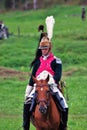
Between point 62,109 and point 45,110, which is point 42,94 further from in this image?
point 62,109

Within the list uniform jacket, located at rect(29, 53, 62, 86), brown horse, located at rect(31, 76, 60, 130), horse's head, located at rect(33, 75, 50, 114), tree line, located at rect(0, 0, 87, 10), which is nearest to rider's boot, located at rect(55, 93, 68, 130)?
brown horse, located at rect(31, 76, 60, 130)

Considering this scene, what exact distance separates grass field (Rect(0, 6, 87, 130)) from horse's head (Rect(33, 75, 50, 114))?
169 inches

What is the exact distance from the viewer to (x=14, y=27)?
178 feet

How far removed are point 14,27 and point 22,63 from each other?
22396mm

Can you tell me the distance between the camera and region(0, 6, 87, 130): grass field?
61.3ft

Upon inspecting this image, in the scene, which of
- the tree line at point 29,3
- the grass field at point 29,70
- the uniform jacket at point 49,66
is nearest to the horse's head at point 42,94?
the uniform jacket at point 49,66

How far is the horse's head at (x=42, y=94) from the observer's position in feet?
37.9

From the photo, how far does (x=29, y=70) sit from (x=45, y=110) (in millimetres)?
17659

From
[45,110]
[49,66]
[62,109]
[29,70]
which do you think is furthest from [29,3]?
[45,110]

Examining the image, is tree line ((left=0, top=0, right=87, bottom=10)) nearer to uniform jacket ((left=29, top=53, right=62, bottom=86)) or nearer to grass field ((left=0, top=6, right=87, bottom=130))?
grass field ((left=0, top=6, right=87, bottom=130))

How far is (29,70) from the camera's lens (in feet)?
95.8

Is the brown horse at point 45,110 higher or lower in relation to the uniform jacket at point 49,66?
lower

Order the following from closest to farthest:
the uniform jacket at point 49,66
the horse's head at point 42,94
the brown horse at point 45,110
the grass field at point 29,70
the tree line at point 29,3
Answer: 1. the horse's head at point 42,94
2. the brown horse at point 45,110
3. the uniform jacket at point 49,66
4. the grass field at point 29,70
5. the tree line at point 29,3

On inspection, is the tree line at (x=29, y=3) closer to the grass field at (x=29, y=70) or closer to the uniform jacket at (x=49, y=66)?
the grass field at (x=29, y=70)
